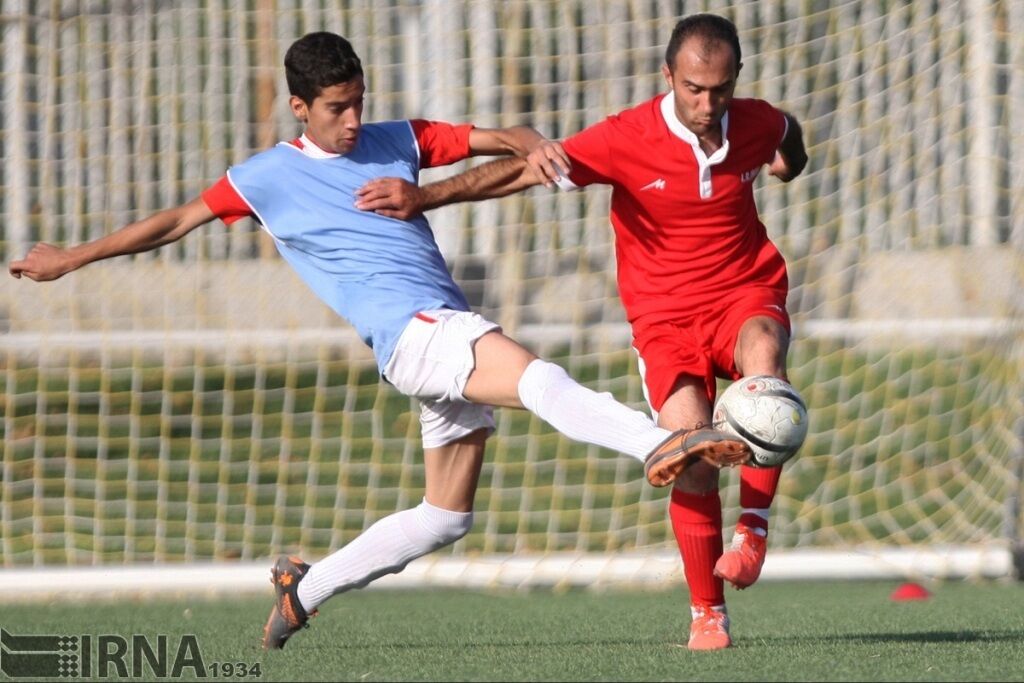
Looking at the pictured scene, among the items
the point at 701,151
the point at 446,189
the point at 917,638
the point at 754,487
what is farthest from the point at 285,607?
the point at 917,638

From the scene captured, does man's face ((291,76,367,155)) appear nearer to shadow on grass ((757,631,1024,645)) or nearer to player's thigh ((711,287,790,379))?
player's thigh ((711,287,790,379))

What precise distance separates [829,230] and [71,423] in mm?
4026

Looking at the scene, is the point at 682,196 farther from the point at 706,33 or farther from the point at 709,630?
the point at 709,630

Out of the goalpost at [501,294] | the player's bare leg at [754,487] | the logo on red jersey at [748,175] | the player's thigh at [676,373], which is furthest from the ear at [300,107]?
the goalpost at [501,294]

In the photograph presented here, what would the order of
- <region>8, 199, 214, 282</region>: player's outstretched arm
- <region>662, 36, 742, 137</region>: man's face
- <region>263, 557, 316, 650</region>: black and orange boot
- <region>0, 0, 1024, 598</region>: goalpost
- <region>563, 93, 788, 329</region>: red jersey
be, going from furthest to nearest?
<region>0, 0, 1024, 598</region>: goalpost → <region>263, 557, 316, 650</region>: black and orange boot → <region>563, 93, 788, 329</region>: red jersey → <region>8, 199, 214, 282</region>: player's outstretched arm → <region>662, 36, 742, 137</region>: man's face

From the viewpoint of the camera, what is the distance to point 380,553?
211 inches

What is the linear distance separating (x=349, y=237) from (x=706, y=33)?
4.14 ft

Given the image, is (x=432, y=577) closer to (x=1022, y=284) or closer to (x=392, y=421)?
(x=392, y=421)

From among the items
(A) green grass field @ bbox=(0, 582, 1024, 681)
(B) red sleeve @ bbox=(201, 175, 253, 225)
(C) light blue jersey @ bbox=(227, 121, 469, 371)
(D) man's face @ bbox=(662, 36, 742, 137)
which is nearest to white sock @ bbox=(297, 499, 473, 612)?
(A) green grass field @ bbox=(0, 582, 1024, 681)

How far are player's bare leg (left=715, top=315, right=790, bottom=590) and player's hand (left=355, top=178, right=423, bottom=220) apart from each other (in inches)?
43.1

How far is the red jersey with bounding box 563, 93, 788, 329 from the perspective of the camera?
5.25 metres

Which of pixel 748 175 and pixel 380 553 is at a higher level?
pixel 748 175

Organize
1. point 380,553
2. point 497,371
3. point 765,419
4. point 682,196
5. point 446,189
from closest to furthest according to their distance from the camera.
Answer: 1. point 765,419
2. point 497,371
3. point 446,189
4. point 682,196
5. point 380,553

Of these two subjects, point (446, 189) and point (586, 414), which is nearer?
point (586, 414)
